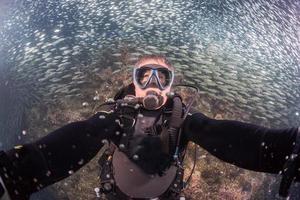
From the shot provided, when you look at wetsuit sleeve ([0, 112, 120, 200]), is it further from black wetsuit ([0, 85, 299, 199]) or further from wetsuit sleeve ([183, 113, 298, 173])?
wetsuit sleeve ([183, 113, 298, 173])

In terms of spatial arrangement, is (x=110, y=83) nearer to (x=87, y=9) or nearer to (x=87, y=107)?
(x=87, y=107)

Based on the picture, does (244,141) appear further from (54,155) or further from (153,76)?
(54,155)

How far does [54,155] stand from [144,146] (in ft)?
2.20

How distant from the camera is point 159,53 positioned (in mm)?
11438

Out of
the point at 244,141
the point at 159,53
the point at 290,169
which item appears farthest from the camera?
the point at 159,53

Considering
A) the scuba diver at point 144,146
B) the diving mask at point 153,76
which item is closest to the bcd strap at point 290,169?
the scuba diver at point 144,146

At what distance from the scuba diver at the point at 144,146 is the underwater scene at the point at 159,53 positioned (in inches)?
154

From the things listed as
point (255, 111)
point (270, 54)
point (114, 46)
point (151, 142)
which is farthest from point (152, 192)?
point (270, 54)

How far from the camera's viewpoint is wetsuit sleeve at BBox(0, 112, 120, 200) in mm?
2299

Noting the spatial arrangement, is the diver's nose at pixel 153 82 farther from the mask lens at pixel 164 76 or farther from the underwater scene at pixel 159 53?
the underwater scene at pixel 159 53

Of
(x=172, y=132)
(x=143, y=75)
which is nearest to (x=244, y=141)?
(x=172, y=132)

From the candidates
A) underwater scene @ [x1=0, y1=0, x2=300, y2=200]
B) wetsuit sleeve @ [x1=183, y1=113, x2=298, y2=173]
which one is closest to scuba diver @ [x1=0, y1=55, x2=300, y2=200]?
wetsuit sleeve @ [x1=183, y1=113, x2=298, y2=173]

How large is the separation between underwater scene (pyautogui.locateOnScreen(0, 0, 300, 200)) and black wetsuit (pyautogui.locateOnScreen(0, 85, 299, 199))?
4105 mm

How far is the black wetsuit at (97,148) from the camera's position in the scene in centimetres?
227
